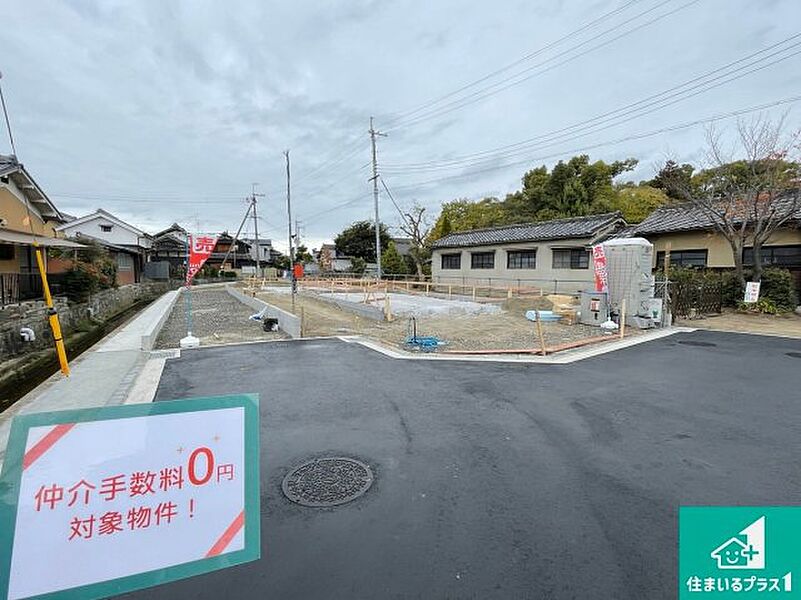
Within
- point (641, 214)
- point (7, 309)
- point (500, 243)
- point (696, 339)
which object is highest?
point (641, 214)

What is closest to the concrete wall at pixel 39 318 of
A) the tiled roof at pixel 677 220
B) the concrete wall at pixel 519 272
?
the concrete wall at pixel 519 272

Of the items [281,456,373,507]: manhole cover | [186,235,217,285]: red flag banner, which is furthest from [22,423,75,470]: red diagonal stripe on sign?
[186,235,217,285]: red flag banner

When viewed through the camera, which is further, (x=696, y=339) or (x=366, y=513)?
(x=696, y=339)

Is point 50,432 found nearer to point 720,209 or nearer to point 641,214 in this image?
point 720,209

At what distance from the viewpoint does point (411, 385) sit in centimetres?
633

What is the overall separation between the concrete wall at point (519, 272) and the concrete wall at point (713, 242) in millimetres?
3632

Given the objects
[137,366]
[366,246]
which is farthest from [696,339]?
[366,246]

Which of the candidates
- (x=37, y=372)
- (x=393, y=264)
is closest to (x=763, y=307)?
(x=37, y=372)

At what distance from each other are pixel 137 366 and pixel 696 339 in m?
12.5

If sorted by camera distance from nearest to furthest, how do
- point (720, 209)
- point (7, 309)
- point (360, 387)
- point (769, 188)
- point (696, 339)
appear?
point (360, 387), point (696, 339), point (7, 309), point (769, 188), point (720, 209)

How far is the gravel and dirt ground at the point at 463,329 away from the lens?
9938 mm

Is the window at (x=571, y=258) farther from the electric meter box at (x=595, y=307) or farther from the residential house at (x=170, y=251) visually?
the residential house at (x=170, y=251)

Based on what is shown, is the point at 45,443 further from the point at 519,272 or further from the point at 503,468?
the point at 519,272

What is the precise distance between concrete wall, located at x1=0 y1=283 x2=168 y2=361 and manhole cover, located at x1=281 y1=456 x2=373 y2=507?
10505 millimetres
